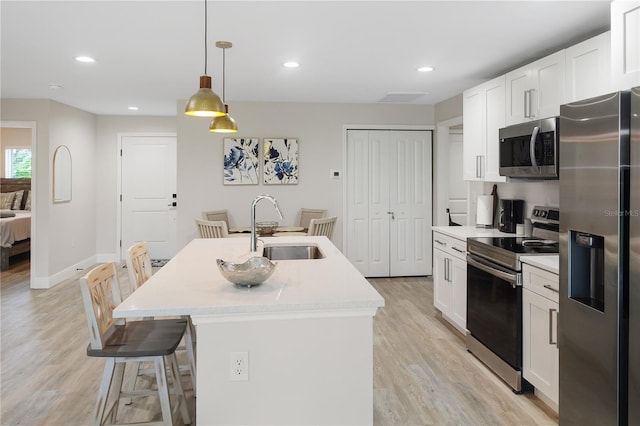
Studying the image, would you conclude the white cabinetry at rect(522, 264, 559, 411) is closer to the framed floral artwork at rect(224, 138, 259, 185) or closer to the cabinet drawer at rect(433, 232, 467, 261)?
the cabinet drawer at rect(433, 232, 467, 261)

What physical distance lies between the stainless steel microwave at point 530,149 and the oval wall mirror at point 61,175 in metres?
5.39

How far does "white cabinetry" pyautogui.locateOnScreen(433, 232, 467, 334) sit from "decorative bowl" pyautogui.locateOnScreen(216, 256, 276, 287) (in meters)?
2.15

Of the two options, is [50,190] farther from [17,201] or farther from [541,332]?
[541,332]

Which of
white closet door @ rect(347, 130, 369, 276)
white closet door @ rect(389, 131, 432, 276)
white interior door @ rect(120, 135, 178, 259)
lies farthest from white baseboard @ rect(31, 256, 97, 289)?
white closet door @ rect(389, 131, 432, 276)

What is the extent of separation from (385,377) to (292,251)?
111 cm

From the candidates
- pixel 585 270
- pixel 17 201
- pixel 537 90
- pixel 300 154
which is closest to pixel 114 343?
pixel 585 270

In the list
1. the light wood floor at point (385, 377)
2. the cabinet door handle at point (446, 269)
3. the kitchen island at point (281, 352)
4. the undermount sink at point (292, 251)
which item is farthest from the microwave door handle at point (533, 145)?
the kitchen island at point (281, 352)

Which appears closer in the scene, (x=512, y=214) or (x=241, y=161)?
(x=512, y=214)

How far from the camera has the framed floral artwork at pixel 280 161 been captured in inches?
235

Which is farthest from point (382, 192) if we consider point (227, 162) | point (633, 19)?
point (633, 19)

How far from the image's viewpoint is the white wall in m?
5.88

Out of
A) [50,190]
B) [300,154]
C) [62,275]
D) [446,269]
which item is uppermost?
[300,154]

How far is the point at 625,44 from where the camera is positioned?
2203 mm

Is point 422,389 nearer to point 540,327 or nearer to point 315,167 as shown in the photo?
point 540,327
